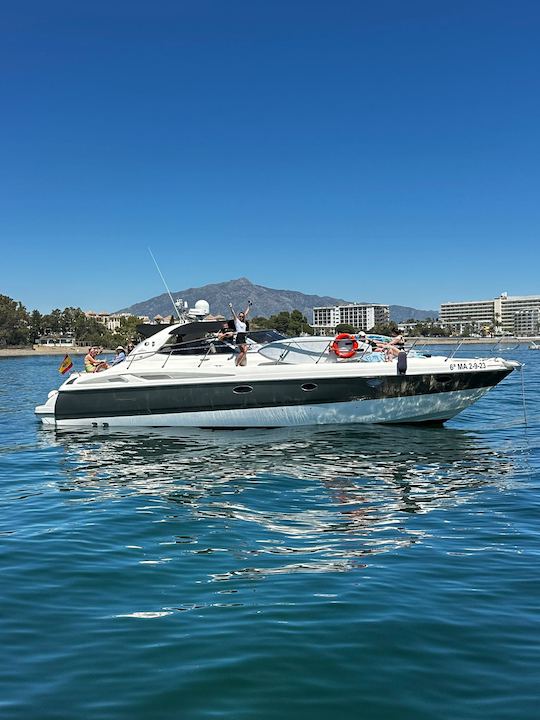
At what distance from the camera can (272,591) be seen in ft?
19.4

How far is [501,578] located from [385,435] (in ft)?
29.9

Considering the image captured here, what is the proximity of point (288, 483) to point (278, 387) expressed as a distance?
5.62m

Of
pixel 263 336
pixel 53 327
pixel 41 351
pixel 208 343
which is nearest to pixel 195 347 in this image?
pixel 208 343

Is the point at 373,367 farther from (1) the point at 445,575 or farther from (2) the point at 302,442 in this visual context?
(1) the point at 445,575

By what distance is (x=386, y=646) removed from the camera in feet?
15.9

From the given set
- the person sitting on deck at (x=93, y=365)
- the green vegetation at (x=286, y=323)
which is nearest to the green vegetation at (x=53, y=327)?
the green vegetation at (x=286, y=323)

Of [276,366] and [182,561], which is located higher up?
[276,366]

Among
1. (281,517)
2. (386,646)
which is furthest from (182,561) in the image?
(386,646)

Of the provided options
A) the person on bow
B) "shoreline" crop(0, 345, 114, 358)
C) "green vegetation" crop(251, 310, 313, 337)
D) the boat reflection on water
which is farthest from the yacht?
"shoreline" crop(0, 345, 114, 358)

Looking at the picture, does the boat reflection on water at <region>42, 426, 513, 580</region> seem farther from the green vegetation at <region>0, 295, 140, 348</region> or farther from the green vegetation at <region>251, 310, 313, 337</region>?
the green vegetation at <region>0, 295, 140, 348</region>

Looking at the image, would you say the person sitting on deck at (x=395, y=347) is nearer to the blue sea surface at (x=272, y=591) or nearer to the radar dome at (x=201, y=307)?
the blue sea surface at (x=272, y=591)

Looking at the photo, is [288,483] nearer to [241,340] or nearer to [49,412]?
[241,340]

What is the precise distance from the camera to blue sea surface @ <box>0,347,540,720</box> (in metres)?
4.23

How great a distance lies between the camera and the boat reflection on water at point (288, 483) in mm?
7406
